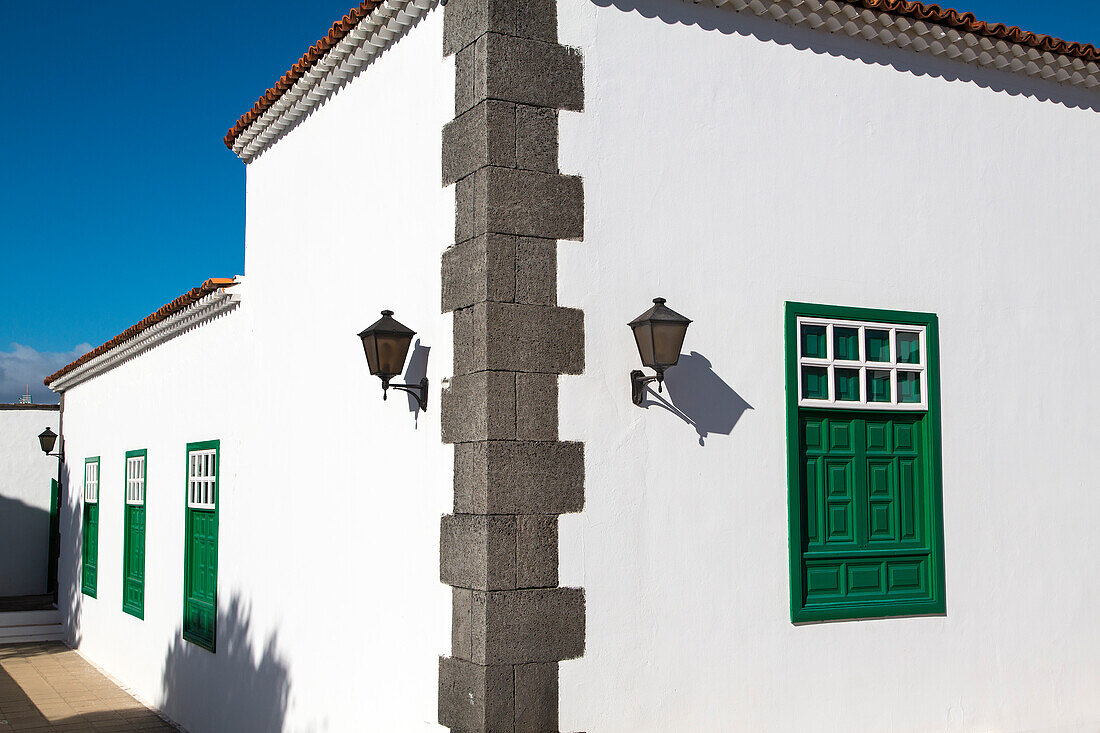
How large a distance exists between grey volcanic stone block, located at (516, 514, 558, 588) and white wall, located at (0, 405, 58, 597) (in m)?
15.4

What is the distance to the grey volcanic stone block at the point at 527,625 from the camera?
4715 mm

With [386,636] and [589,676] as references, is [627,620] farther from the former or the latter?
[386,636]

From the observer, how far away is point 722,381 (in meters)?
5.38

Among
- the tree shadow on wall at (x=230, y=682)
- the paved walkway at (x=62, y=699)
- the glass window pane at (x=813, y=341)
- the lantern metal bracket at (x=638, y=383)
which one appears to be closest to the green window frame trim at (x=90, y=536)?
the paved walkway at (x=62, y=699)

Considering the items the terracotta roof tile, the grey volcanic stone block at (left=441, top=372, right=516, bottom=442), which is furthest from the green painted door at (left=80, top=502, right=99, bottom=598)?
the terracotta roof tile

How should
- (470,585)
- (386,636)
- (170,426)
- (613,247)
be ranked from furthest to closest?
(170,426) < (386,636) < (613,247) < (470,585)

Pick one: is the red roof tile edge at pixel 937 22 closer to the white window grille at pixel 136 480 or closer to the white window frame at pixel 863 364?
the white window frame at pixel 863 364

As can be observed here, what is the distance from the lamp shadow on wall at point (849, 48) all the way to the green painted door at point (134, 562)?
304 inches

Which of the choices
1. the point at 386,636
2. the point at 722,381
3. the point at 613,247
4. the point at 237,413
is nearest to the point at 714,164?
the point at 613,247

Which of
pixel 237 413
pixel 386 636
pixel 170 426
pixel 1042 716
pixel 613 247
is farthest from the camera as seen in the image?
pixel 170 426

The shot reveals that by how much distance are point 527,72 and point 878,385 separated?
2.47m

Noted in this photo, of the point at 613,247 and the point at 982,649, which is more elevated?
the point at 613,247

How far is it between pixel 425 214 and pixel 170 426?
554 cm

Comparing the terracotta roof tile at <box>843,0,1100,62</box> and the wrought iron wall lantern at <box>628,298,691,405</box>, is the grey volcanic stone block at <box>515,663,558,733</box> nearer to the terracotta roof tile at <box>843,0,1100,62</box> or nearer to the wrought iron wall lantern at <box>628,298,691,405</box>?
the wrought iron wall lantern at <box>628,298,691,405</box>
